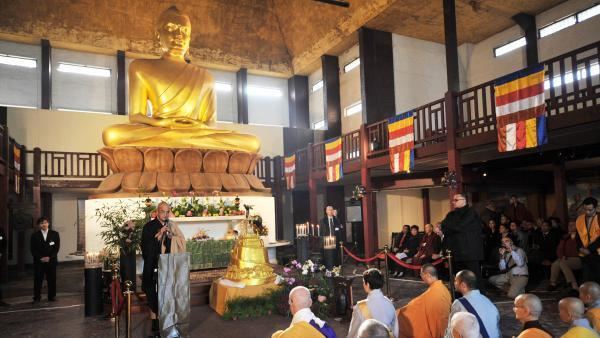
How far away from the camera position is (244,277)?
5.29m

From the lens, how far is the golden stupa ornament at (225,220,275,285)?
5316mm

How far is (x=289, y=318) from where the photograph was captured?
494cm

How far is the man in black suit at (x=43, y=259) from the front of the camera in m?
6.61

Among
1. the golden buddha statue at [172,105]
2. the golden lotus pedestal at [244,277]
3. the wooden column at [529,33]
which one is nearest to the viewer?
the golden lotus pedestal at [244,277]

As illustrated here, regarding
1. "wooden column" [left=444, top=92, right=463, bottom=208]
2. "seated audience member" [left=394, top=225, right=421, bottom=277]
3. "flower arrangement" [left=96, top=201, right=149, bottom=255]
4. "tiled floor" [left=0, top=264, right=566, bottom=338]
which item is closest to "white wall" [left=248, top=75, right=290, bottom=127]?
"seated audience member" [left=394, top=225, right=421, bottom=277]

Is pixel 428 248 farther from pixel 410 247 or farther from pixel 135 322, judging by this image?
pixel 135 322

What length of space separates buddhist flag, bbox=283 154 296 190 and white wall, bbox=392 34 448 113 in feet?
11.7

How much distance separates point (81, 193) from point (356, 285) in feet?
30.9

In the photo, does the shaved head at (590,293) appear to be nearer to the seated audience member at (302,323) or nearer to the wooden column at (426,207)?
the seated audience member at (302,323)

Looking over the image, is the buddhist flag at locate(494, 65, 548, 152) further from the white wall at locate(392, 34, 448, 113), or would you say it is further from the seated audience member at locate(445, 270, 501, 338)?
the white wall at locate(392, 34, 448, 113)

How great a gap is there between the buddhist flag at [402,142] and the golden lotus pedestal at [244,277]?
441 centimetres

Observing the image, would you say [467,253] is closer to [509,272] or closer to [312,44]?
[509,272]

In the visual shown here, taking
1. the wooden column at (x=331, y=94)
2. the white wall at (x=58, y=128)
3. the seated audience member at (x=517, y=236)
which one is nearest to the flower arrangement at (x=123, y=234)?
the seated audience member at (x=517, y=236)

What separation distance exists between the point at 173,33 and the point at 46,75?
21.8 feet
